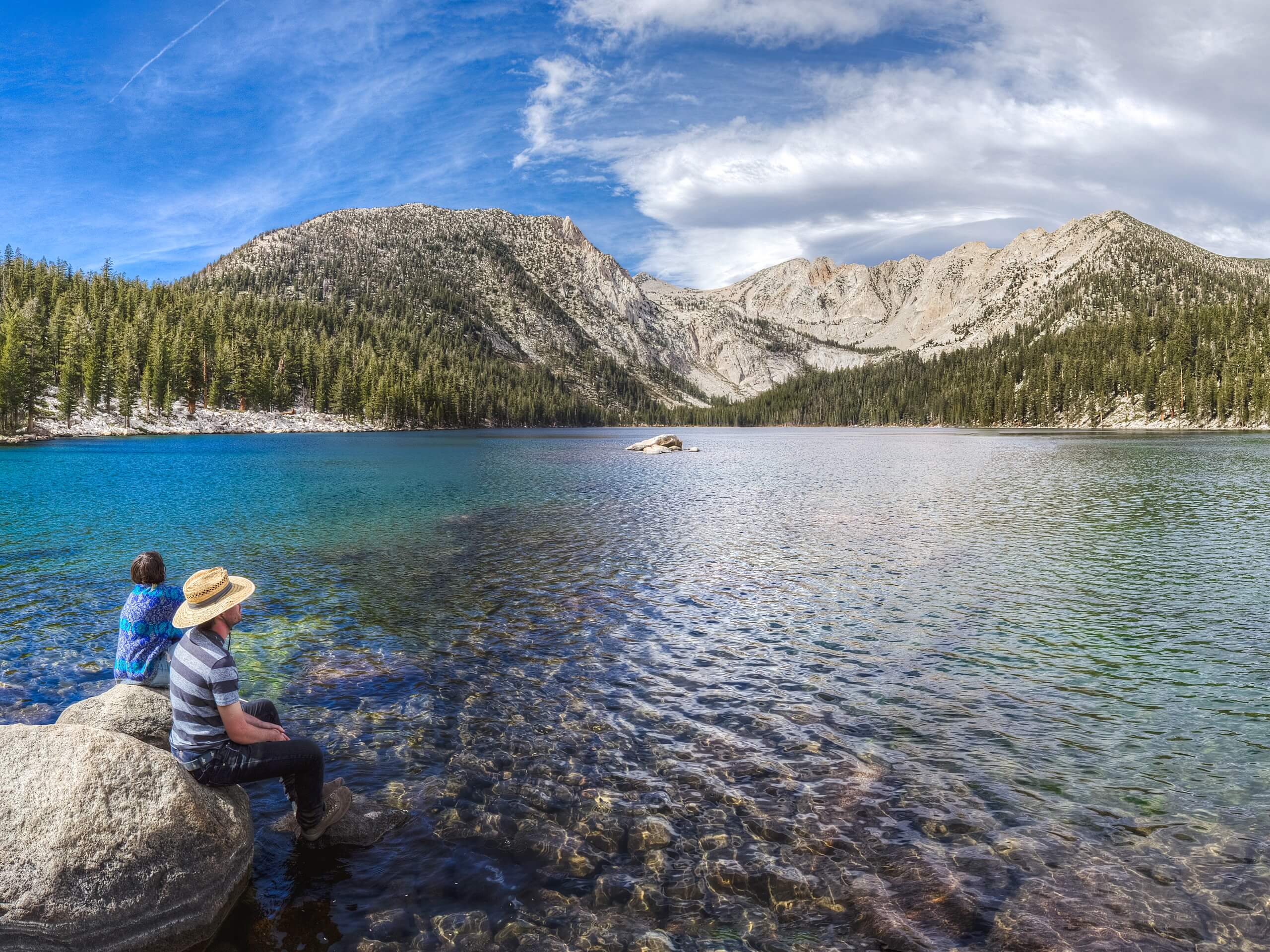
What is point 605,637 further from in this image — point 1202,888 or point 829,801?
point 1202,888

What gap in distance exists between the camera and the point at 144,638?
1060 cm

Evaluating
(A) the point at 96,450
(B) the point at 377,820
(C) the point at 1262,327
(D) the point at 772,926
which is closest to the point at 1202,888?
(D) the point at 772,926

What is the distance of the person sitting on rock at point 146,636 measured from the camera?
34.6 feet

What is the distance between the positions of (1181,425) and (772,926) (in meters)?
224

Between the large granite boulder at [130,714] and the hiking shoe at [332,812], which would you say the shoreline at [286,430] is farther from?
the hiking shoe at [332,812]

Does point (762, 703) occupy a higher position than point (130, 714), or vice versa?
point (130, 714)

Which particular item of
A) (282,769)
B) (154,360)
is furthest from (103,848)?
(154,360)

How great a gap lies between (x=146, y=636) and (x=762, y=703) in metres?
11.0

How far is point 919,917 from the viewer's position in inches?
300

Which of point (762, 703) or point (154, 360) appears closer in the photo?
point (762, 703)

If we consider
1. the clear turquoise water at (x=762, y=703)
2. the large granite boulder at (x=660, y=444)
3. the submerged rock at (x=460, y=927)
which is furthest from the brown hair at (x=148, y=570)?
the large granite boulder at (x=660, y=444)

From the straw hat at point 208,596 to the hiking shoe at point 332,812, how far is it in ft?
10.1

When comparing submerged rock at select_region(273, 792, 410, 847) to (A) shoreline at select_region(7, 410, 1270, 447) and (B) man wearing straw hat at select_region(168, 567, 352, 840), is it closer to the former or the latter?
(B) man wearing straw hat at select_region(168, 567, 352, 840)

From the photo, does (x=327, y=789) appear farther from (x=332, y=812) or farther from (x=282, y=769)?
(x=282, y=769)
